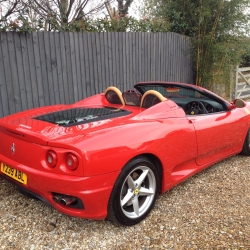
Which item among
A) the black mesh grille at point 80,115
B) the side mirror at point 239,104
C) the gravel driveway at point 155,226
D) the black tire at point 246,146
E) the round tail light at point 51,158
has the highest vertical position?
the black mesh grille at point 80,115

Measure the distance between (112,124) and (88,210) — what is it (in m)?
0.76

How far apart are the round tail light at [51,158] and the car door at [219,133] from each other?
1.54 meters

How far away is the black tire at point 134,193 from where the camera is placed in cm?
221

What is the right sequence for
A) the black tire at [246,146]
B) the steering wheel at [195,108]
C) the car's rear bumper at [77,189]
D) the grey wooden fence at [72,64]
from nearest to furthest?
the car's rear bumper at [77,189] < the steering wheel at [195,108] < the black tire at [246,146] < the grey wooden fence at [72,64]

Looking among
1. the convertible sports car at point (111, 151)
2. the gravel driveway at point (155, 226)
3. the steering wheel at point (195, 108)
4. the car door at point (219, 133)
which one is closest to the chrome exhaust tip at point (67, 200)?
the convertible sports car at point (111, 151)

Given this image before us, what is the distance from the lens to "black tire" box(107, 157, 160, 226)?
7.27ft

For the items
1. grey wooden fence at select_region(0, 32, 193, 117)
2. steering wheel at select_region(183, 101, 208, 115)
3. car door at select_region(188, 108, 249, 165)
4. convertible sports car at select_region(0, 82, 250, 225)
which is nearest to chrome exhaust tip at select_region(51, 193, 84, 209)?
convertible sports car at select_region(0, 82, 250, 225)

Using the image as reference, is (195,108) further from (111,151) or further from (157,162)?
(111,151)

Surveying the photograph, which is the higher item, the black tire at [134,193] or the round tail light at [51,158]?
the round tail light at [51,158]

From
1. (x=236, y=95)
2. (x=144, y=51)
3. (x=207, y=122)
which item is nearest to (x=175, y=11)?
(x=144, y=51)

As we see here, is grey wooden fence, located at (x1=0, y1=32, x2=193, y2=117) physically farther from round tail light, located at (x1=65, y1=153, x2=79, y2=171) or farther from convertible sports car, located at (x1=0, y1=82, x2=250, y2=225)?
round tail light, located at (x1=65, y1=153, x2=79, y2=171)

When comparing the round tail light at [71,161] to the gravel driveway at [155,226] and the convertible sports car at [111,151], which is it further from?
the gravel driveway at [155,226]

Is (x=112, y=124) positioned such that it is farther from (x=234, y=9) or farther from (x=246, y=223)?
A: (x=234, y=9)

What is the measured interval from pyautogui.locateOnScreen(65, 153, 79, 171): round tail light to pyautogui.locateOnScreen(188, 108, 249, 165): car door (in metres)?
1.45
